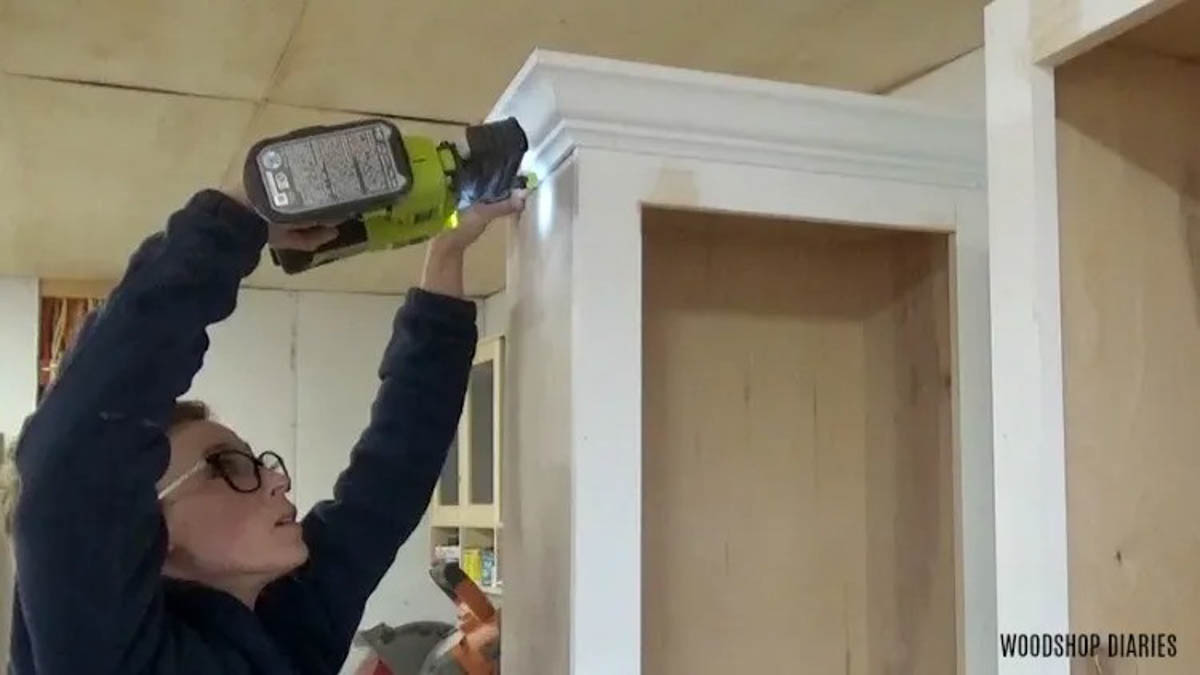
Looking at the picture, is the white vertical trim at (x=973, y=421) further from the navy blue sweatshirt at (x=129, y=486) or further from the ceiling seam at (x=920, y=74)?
the navy blue sweatshirt at (x=129, y=486)

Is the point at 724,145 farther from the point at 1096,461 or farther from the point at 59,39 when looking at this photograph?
the point at 59,39

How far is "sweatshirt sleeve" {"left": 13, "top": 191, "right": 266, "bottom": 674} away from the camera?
884 mm

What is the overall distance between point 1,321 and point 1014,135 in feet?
11.4

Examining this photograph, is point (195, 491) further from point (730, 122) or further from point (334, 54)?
point (334, 54)

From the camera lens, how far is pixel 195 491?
3.60 feet

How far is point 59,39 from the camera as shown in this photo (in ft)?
5.59

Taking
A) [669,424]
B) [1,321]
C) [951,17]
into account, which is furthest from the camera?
[1,321]

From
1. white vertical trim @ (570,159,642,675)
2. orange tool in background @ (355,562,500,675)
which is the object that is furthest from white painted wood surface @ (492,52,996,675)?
orange tool in background @ (355,562,500,675)

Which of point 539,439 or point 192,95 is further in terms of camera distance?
point 192,95

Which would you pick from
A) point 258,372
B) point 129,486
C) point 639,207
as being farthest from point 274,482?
point 258,372

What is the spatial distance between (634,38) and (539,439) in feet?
2.36

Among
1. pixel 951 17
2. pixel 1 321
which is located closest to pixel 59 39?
pixel 951 17

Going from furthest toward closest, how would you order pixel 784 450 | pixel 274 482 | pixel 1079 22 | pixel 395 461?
1. pixel 784 450
2. pixel 395 461
3. pixel 274 482
4. pixel 1079 22

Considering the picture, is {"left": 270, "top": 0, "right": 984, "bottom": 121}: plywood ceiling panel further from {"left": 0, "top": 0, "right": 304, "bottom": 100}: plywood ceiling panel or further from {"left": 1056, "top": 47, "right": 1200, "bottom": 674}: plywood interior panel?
{"left": 1056, "top": 47, "right": 1200, "bottom": 674}: plywood interior panel
